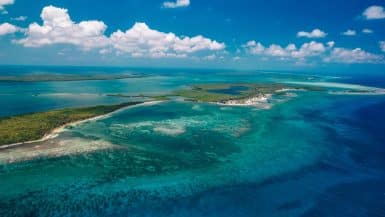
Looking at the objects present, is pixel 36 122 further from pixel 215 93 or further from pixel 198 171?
pixel 215 93

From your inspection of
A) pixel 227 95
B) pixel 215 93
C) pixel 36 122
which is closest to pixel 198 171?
pixel 36 122

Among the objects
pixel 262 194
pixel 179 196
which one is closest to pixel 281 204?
pixel 262 194

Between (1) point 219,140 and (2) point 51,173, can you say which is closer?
(2) point 51,173

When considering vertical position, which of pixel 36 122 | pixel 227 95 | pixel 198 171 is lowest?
pixel 198 171

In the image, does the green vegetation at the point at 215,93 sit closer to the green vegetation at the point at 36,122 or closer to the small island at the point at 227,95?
the small island at the point at 227,95

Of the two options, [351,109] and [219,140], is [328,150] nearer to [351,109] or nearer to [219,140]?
[219,140]

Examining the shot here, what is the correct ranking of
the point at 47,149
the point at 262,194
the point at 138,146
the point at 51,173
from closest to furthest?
the point at 262,194 < the point at 51,173 < the point at 47,149 < the point at 138,146

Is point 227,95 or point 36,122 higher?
point 227,95

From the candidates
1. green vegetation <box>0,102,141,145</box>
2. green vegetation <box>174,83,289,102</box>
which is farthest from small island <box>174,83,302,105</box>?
green vegetation <box>0,102,141,145</box>

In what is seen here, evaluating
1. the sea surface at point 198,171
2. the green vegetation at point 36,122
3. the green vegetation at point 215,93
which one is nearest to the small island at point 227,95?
the green vegetation at point 215,93
